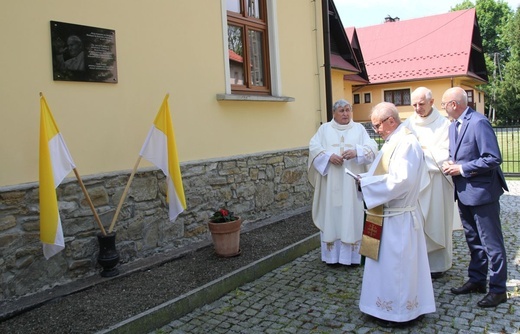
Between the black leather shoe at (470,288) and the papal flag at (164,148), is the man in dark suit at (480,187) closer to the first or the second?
the black leather shoe at (470,288)

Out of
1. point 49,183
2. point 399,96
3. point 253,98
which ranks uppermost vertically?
point 399,96

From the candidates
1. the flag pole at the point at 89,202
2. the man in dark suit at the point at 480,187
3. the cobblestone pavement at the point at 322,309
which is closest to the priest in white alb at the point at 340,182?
the cobblestone pavement at the point at 322,309

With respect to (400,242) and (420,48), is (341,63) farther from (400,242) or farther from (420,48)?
(420,48)

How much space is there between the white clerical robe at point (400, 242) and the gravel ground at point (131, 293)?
188 cm

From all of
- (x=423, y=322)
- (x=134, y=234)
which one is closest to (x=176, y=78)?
(x=134, y=234)

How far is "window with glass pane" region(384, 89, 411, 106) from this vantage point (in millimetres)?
30653

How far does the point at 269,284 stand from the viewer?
499 cm

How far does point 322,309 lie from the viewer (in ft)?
14.0

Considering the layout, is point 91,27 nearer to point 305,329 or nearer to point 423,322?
point 305,329

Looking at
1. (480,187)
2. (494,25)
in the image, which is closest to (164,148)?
(480,187)

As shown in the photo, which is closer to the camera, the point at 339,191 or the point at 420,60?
the point at 339,191

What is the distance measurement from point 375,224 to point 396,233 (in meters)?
0.19

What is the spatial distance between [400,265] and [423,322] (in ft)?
1.99

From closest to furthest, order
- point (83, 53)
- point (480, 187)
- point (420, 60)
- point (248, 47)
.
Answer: point (480, 187) < point (83, 53) < point (248, 47) < point (420, 60)
